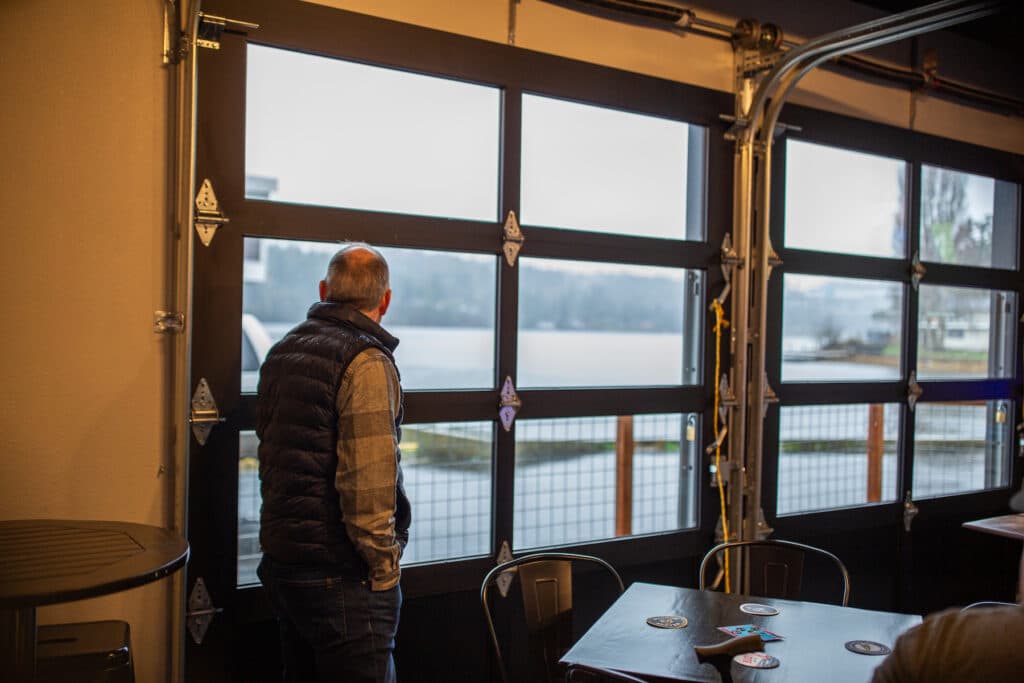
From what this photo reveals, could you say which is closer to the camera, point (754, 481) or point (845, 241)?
point (754, 481)

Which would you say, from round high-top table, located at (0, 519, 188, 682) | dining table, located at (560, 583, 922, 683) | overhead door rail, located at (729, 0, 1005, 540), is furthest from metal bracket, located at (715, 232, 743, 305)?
round high-top table, located at (0, 519, 188, 682)

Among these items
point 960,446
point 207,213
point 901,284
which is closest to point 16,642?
point 207,213

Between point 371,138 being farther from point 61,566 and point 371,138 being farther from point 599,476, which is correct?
point 61,566

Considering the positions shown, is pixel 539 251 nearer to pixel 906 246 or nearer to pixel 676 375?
pixel 676 375

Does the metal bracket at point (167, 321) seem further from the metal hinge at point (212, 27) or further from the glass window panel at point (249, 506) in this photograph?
the metal hinge at point (212, 27)

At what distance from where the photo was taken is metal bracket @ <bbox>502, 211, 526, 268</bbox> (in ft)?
10.5

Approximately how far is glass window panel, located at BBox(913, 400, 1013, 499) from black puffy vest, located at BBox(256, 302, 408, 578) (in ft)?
11.3

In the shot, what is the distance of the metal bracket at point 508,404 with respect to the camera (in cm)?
323

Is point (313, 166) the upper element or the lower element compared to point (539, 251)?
upper

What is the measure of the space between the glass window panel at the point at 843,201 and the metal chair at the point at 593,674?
2552 millimetres

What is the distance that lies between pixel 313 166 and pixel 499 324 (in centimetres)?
90

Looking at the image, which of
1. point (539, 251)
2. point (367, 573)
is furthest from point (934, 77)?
point (367, 573)

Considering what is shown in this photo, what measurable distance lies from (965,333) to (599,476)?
2.63 meters

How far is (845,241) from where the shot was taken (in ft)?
14.2
